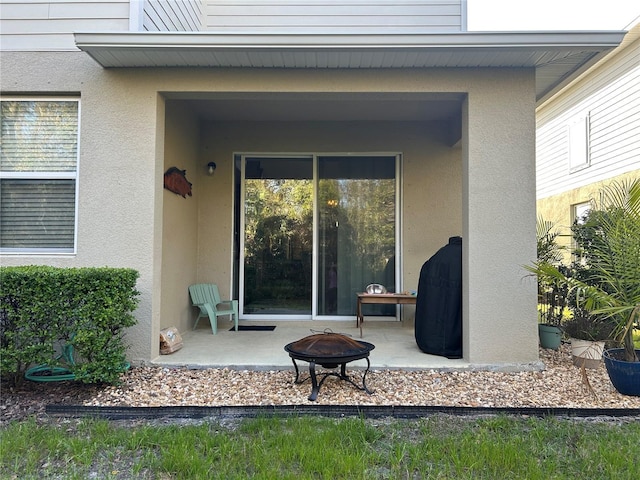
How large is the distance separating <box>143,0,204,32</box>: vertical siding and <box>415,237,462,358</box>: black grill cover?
4.09m

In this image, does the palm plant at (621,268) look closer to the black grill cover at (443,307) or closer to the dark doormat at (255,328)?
the black grill cover at (443,307)

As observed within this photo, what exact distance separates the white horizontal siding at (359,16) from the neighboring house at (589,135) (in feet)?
8.84

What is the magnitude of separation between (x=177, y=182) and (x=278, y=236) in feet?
5.91

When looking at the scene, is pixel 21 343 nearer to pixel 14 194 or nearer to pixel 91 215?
pixel 91 215

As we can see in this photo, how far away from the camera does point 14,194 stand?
4.17 metres

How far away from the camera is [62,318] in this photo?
339cm

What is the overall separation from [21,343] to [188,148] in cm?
329

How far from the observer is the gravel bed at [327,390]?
3.30m

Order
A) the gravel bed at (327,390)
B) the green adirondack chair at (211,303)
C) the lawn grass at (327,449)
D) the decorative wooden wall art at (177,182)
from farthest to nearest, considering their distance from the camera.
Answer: the green adirondack chair at (211,303) < the decorative wooden wall art at (177,182) < the gravel bed at (327,390) < the lawn grass at (327,449)

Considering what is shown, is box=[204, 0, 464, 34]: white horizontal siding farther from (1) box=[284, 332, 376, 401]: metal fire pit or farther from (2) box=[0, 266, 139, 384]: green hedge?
(1) box=[284, 332, 376, 401]: metal fire pit

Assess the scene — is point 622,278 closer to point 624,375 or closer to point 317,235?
point 624,375

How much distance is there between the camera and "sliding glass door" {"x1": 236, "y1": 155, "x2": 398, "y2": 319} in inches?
249

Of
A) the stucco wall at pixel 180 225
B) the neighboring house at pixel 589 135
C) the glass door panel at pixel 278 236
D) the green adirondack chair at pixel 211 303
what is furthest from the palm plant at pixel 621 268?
the stucco wall at pixel 180 225

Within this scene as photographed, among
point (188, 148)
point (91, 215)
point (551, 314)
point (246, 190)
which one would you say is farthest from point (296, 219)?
point (551, 314)
